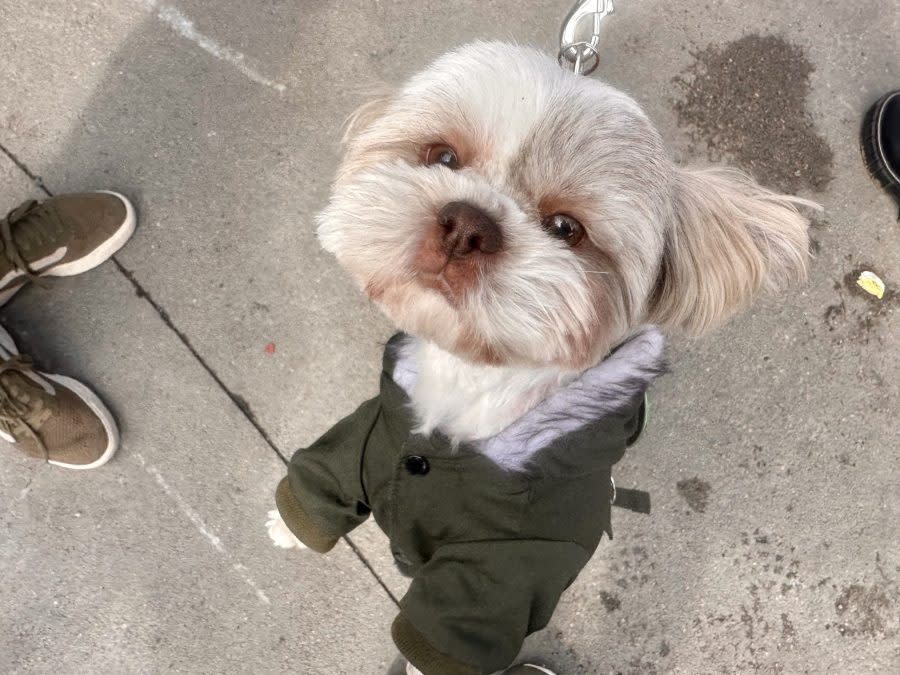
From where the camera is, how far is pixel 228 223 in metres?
2.49

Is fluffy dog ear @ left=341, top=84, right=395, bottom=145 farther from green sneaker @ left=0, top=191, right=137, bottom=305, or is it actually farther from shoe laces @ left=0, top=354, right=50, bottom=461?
shoe laces @ left=0, top=354, right=50, bottom=461

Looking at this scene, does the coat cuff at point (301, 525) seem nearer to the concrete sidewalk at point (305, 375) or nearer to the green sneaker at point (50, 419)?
the concrete sidewalk at point (305, 375)

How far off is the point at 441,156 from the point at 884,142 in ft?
7.32

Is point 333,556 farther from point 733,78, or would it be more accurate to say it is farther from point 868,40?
point 868,40

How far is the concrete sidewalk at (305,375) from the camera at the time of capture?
231 cm

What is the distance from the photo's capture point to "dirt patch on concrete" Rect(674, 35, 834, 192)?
2.64 metres

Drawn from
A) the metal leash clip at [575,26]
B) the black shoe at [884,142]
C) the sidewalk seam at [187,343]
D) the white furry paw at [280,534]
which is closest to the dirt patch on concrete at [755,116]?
the black shoe at [884,142]

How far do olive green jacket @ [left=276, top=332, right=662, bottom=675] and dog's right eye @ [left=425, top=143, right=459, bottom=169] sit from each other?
2.15ft

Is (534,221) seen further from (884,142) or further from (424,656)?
(884,142)

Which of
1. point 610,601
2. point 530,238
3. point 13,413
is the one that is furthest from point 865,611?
point 13,413

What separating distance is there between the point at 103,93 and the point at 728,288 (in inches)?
99.2

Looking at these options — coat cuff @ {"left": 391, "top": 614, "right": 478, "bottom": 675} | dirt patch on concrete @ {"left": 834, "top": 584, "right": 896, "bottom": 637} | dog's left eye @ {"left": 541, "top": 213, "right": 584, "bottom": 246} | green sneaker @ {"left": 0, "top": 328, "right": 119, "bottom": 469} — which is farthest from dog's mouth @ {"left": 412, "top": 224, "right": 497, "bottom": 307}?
dirt patch on concrete @ {"left": 834, "top": 584, "right": 896, "bottom": 637}

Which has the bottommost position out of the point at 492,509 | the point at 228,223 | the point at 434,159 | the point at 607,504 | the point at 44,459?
the point at 44,459

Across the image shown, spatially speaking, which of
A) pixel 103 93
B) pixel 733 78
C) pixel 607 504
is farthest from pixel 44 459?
pixel 733 78
